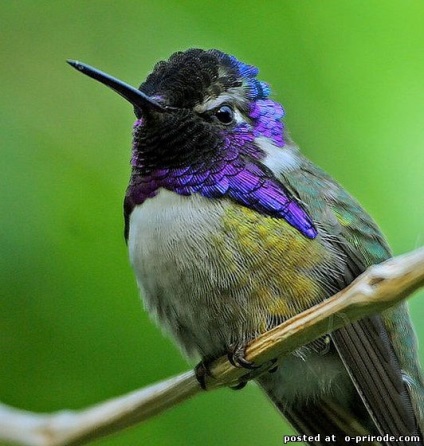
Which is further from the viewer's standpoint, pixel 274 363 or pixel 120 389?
pixel 120 389

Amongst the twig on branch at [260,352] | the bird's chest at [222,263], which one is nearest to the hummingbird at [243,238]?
the bird's chest at [222,263]

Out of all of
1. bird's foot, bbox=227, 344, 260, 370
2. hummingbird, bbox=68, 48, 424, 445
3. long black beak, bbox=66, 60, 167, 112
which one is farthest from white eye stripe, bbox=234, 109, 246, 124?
bird's foot, bbox=227, 344, 260, 370

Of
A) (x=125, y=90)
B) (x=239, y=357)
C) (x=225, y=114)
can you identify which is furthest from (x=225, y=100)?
(x=239, y=357)

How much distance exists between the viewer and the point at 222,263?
124cm

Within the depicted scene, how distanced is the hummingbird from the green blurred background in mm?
63

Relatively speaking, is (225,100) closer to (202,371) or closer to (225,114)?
(225,114)

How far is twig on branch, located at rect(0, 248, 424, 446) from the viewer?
752 millimetres

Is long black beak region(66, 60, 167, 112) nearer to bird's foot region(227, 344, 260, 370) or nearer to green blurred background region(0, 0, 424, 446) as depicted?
green blurred background region(0, 0, 424, 446)

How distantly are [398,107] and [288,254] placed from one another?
27 cm

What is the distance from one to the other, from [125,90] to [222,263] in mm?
287

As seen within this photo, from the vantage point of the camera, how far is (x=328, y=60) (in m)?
1.35

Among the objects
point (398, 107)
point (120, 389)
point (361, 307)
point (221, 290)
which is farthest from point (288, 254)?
point (361, 307)

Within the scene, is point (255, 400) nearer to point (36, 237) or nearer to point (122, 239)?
point (122, 239)

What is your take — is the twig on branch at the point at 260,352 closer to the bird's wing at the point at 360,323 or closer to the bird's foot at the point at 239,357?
the bird's foot at the point at 239,357
